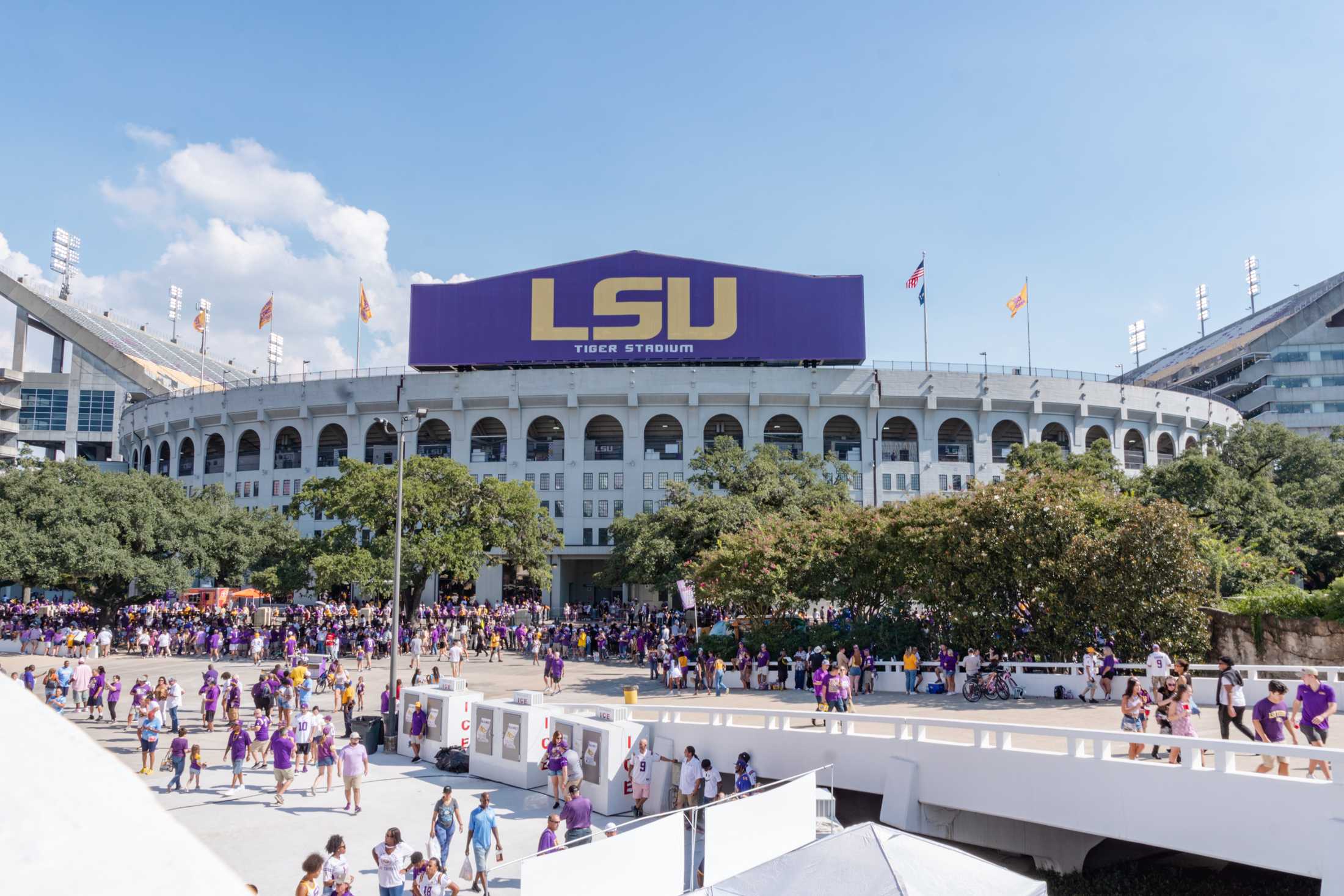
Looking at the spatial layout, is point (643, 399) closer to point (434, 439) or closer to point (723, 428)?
point (723, 428)

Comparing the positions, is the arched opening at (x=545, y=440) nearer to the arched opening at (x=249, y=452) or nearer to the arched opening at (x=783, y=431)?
the arched opening at (x=783, y=431)

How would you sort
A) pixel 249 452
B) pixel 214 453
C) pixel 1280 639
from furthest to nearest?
pixel 249 452 < pixel 214 453 < pixel 1280 639

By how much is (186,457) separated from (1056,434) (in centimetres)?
6415

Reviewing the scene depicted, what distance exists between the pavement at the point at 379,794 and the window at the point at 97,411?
6687 centimetres

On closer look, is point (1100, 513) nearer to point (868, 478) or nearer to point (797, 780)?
point (797, 780)

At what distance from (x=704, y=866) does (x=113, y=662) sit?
105 ft

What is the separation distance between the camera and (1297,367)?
8269 centimetres

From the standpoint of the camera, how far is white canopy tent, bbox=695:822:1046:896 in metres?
9.68

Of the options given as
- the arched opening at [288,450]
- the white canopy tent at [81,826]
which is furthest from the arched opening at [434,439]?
the white canopy tent at [81,826]

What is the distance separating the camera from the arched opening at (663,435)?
57531 mm

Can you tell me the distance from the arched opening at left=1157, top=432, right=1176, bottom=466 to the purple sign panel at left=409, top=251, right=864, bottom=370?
24.6 m

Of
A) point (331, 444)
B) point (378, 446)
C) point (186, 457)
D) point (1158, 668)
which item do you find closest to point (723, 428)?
point (378, 446)

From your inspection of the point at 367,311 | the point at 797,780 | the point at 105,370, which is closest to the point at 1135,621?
the point at 797,780

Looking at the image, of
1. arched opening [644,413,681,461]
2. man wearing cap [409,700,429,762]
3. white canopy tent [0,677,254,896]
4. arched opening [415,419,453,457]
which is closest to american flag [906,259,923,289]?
arched opening [644,413,681,461]
